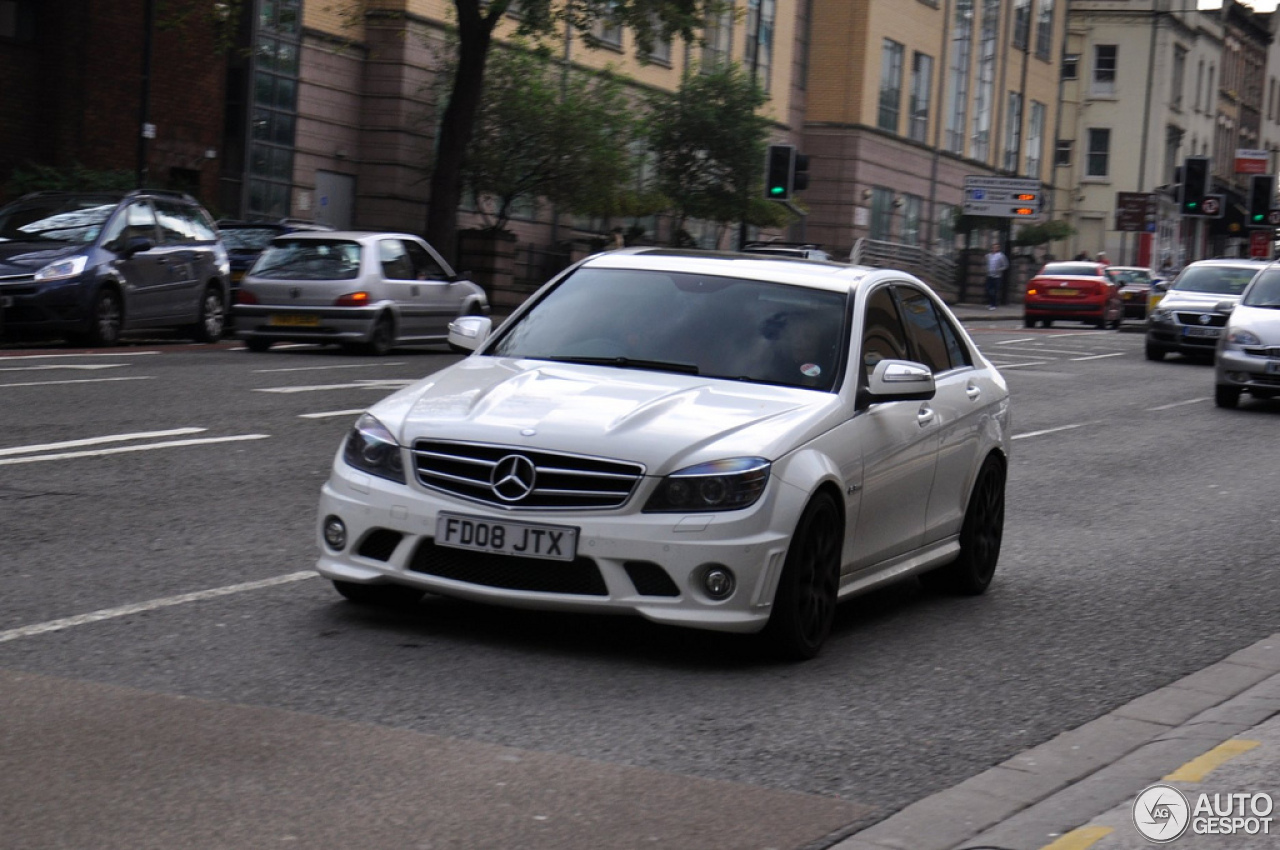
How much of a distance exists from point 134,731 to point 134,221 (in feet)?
56.7

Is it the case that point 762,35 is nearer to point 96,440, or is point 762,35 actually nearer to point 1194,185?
point 1194,185

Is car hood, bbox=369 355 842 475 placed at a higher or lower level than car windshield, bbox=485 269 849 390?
lower

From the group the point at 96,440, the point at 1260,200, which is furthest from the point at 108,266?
the point at 1260,200

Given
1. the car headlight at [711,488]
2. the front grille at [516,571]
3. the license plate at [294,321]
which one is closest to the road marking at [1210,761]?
the car headlight at [711,488]

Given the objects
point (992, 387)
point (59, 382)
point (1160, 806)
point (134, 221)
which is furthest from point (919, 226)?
point (1160, 806)

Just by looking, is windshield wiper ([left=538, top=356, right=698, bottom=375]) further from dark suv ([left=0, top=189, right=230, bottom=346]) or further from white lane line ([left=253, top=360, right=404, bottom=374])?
dark suv ([left=0, top=189, right=230, bottom=346])

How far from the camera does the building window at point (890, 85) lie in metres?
59.3

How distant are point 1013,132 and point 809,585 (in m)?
68.2

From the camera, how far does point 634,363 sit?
7.56 metres

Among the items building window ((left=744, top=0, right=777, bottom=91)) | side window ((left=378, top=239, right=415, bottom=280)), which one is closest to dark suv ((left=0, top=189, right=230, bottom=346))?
side window ((left=378, top=239, right=415, bottom=280))

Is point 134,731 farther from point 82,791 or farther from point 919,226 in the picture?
point 919,226

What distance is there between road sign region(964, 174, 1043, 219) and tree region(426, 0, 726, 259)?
102ft

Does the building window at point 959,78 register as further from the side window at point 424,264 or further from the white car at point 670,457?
the white car at point 670,457

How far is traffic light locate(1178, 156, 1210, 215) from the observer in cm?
4884
